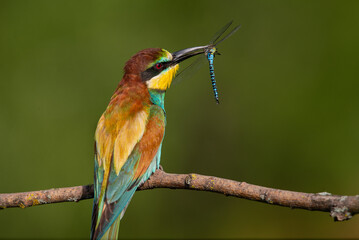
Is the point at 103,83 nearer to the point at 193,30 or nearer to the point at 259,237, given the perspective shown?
the point at 193,30

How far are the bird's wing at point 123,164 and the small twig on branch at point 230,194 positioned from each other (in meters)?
0.08

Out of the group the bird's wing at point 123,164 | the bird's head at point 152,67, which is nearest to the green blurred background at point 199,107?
Result: the bird's head at point 152,67

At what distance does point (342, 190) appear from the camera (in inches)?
136

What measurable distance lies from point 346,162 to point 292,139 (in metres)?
0.42

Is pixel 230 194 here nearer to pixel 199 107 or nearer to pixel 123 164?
pixel 123 164

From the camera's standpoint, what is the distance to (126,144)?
8.54 ft

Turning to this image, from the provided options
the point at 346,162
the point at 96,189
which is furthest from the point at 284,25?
the point at 96,189

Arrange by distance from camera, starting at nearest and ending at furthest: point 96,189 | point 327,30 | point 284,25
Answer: point 96,189, point 327,30, point 284,25

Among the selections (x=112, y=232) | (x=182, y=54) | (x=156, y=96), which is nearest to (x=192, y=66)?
(x=182, y=54)

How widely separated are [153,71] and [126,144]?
26.6 inches

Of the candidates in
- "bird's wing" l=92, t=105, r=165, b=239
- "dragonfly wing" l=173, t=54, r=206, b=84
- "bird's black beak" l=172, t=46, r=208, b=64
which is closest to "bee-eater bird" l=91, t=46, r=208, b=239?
"bird's wing" l=92, t=105, r=165, b=239

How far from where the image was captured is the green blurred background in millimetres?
3619

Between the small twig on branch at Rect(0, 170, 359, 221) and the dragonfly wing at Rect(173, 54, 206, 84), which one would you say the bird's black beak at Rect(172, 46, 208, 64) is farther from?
the small twig on branch at Rect(0, 170, 359, 221)

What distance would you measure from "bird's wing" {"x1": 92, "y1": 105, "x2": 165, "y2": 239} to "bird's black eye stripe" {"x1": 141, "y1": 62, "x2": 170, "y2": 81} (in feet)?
1.16
